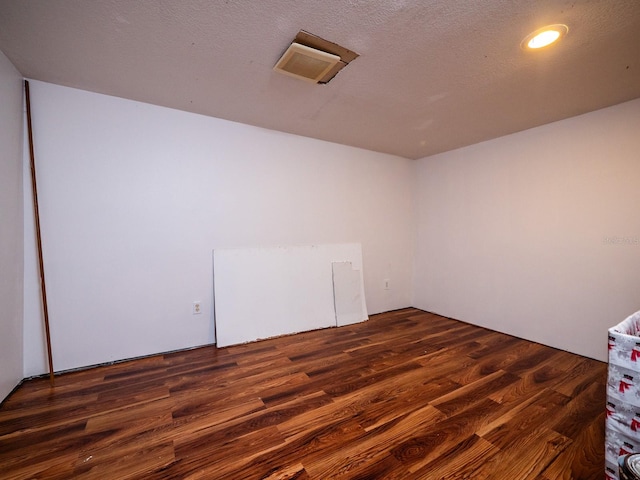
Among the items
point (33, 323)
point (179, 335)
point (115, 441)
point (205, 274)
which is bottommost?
point (115, 441)

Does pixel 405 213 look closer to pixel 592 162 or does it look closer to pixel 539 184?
pixel 539 184

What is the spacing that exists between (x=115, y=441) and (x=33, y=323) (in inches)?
51.3

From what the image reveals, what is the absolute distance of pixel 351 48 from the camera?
1654 mm

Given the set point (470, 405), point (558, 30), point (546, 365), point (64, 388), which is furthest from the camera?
point (546, 365)

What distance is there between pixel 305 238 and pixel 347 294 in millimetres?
924

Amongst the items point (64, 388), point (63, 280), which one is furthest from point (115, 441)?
point (63, 280)

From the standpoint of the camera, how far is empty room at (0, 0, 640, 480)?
143 centimetres

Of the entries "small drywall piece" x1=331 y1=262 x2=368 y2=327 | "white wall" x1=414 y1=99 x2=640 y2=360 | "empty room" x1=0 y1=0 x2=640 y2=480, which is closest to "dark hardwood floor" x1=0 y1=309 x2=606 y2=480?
"empty room" x1=0 y1=0 x2=640 y2=480

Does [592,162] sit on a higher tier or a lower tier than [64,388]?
higher

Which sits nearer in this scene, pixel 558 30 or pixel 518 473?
pixel 518 473

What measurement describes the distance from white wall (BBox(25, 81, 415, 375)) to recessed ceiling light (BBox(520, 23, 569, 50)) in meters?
2.16

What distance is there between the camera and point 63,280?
2184 mm

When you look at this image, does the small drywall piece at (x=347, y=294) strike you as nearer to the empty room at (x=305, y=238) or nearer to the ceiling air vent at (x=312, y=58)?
the empty room at (x=305, y=238)

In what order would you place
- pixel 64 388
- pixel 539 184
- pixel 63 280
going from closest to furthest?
pixel 64 388
pixel 63 280
pixel 539 184
